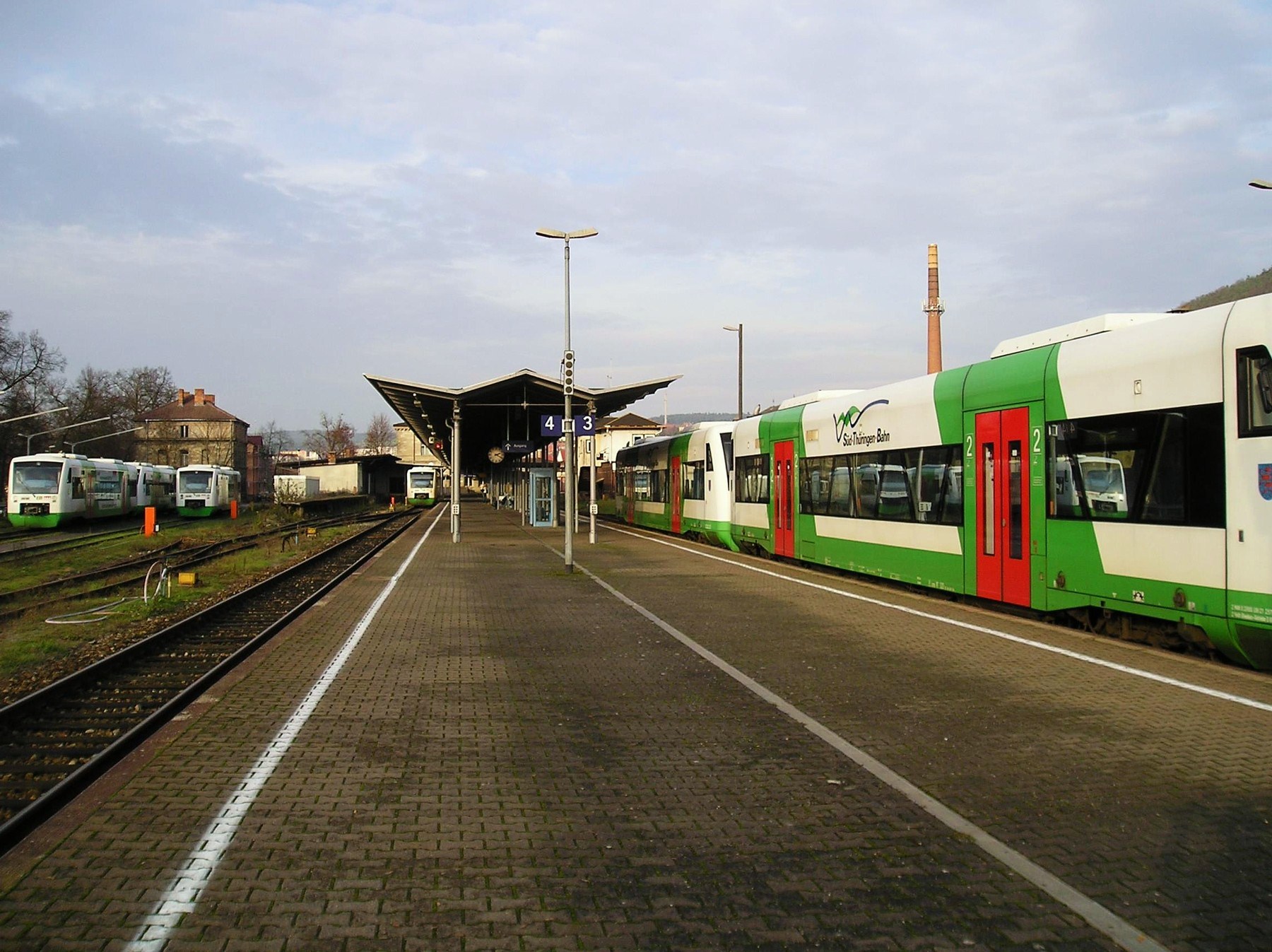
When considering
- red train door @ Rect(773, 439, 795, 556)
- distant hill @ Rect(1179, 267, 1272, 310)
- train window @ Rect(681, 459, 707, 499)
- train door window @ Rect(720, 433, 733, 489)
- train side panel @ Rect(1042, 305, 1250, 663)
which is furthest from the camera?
distant hill @ Rect(1179, 267, 1272, 310)

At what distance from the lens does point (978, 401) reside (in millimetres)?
12516

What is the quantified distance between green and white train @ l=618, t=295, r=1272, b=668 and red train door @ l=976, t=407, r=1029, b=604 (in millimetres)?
23

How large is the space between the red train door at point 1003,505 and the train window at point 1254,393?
3073mm

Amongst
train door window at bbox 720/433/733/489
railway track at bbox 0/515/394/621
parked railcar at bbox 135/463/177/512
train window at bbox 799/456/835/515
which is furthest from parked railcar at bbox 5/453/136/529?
train window at bbox 799/456/835/515

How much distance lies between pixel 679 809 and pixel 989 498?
7.99 meters

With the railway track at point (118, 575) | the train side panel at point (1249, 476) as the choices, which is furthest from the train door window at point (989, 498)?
the railway track at point (118, 575)

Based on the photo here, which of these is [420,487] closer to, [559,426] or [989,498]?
[559,426]

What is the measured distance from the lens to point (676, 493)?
94.8 feet

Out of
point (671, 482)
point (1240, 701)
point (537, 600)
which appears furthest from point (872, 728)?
point (671, 482)

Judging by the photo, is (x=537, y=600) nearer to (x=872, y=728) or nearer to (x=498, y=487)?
(x=872, y=728)

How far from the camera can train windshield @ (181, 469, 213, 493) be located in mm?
50531

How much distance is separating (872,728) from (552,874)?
3228mm

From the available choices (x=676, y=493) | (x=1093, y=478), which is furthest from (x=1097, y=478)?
(x=676, y=493)

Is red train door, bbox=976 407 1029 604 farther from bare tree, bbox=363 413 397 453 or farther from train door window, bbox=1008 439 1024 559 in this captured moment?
bare tree, bbox=363 413 397 453
